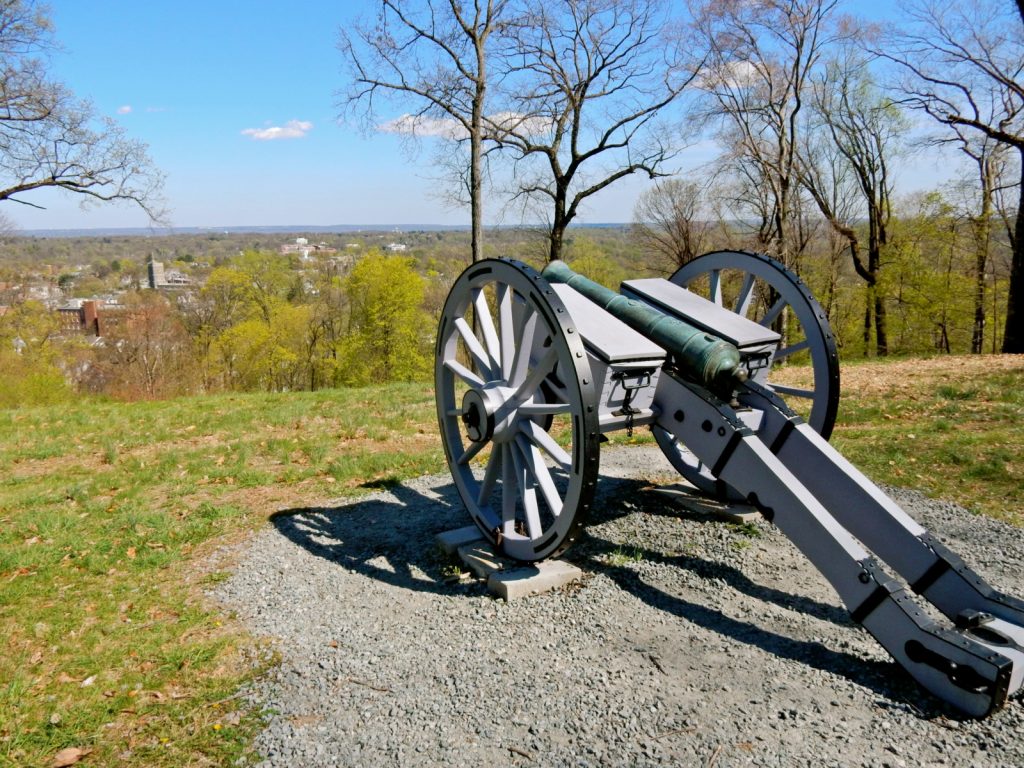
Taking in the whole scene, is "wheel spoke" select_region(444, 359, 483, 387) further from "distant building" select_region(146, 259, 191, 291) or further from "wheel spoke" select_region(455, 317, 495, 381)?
"distant building" select_region(146, 259, 191, 291)

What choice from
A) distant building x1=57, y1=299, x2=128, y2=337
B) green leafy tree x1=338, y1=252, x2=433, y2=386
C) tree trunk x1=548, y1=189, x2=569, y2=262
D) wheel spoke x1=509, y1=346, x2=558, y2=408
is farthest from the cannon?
distant building x1=57, y1=299, x2=128, y2=337

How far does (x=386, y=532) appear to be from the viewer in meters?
5.02

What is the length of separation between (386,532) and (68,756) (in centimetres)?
254

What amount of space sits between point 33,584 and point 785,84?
60.9 ft

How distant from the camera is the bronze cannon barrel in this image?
3715 mm

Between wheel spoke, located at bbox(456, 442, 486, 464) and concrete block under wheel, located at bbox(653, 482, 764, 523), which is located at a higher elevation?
wheel spoke, located at bbox(456, 442, 486, 464)

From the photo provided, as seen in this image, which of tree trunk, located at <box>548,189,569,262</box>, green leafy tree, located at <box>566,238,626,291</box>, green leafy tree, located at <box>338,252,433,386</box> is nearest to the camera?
tree trunk, located at <box>548,189,569,262</box>

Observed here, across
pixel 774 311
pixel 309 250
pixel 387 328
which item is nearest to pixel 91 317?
pixel 387 328

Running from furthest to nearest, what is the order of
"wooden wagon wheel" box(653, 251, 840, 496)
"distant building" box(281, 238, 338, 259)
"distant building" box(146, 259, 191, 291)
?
"distant building" box(281, 238, 338, 259) → "distant building" box(146, 259, 191, 291) → "wooden wagon wheel" box(653, 251, 840, 496)

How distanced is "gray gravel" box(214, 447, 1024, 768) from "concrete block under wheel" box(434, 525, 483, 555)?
11 centimetres

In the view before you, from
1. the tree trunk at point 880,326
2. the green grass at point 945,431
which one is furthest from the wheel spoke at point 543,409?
the tree trunk at point 880,326

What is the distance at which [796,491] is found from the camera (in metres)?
3.17

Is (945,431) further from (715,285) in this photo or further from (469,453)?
(469,453)

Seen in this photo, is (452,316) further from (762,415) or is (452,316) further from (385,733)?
(385,733)
